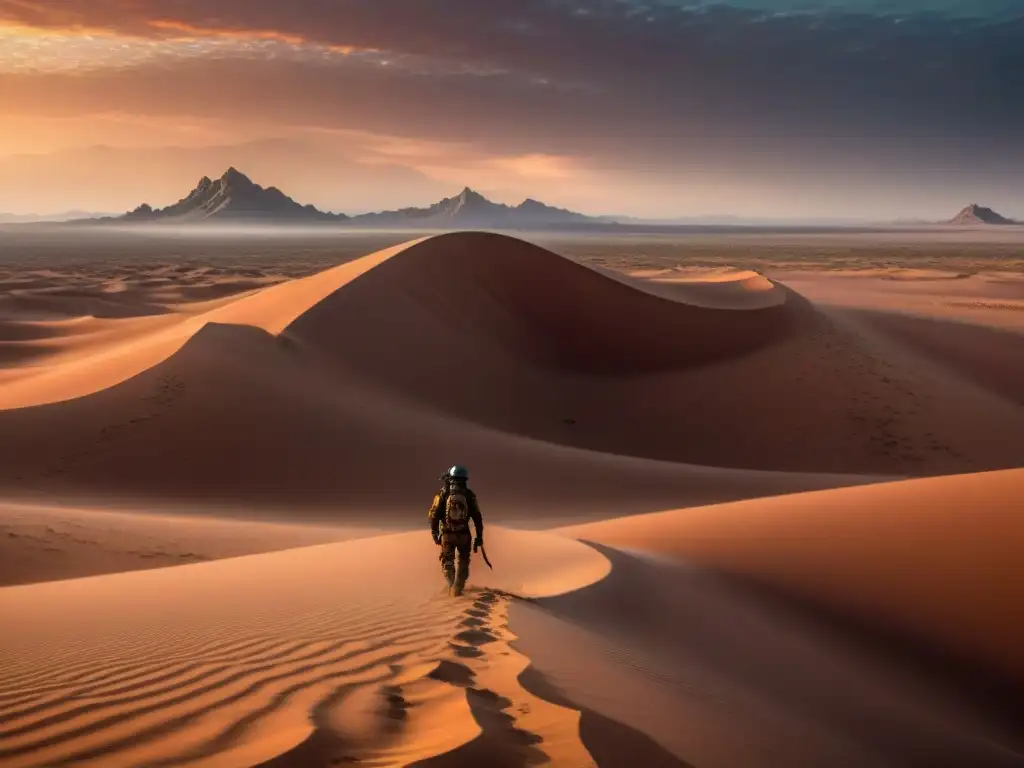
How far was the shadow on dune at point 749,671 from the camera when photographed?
4469mm

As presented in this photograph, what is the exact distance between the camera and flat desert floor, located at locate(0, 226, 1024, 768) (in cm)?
380

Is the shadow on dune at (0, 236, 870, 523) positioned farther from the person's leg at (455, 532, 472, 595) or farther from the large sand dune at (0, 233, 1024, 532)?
the person's leg at (455, 532, 472, 595)

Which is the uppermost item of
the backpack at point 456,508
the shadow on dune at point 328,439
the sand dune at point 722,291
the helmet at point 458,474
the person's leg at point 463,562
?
the sand dune at point 722,291

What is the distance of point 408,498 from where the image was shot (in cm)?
1441

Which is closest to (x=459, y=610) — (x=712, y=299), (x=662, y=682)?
(x=662, y=682)

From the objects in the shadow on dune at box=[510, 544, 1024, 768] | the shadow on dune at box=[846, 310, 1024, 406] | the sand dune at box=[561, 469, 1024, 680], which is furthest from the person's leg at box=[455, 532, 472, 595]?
the shadow on dune at box=[846, 310, 1024, 406]

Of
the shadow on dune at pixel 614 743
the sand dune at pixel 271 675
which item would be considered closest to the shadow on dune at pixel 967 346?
the sand dune at pixel 271 675

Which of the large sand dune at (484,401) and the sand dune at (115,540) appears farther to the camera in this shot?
the large sand dune at (484,401)

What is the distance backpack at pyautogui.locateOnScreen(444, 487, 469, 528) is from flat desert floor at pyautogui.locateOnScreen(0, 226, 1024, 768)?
590 millimetres

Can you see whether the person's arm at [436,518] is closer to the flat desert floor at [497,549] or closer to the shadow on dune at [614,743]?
the flat desert floor at [497,549]

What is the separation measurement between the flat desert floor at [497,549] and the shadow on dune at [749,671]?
0.11 ft

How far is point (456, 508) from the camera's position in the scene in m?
6.53

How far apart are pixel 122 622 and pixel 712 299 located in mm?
27864

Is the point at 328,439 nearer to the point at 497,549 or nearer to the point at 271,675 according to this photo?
the point at 497,549
